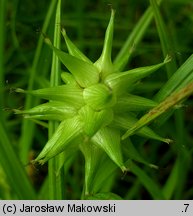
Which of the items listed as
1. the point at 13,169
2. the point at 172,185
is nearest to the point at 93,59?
the point at 172,185

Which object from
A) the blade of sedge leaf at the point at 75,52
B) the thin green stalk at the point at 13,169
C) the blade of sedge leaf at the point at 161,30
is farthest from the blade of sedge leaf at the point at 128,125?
the thin green stalk at the point at 13,169

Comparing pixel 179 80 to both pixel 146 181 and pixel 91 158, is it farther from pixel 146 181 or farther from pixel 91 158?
pixel 146 181

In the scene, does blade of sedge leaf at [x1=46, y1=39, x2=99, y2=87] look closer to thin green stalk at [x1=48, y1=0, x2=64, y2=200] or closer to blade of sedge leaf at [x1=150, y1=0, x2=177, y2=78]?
thin green stalk at [x1=48, y1=0, x2=64, y2=200]

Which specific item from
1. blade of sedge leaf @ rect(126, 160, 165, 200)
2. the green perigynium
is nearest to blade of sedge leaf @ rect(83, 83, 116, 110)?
the green perigynium

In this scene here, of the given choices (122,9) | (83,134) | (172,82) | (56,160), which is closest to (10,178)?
(56,160)

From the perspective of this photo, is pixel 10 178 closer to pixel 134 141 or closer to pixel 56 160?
pixel 56 160
